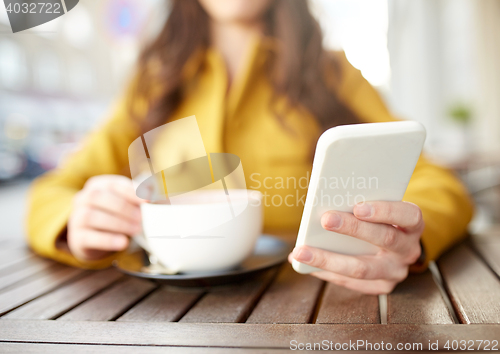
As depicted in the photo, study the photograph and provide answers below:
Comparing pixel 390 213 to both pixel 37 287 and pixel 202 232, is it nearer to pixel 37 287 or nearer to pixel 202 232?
pixel 202 232

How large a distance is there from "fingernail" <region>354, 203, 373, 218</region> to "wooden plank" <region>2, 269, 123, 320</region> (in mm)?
237

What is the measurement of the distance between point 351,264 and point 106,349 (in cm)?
17

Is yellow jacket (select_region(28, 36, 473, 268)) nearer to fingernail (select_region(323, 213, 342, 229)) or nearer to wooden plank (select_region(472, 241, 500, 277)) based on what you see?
wooden plank (select_region(472, 241, 500, 277))

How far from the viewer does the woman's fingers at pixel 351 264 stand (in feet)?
0.88

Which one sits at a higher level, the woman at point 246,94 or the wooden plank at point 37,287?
the woman at point 246,94

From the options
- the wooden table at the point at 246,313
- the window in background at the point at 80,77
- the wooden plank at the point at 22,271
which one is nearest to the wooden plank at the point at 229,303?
the wooden table at the point at 246,313

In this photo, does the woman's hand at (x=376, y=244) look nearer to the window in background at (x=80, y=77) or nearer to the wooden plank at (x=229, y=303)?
the wooden plank at (x=229, y=303)

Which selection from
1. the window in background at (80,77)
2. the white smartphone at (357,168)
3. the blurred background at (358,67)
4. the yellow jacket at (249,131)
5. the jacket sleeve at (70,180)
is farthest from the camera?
the window in background at (80,77)

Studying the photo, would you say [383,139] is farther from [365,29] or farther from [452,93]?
[452,93]

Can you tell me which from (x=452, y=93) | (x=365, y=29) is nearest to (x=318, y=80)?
(x=365, y=29)

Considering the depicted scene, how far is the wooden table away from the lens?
235 millimetres

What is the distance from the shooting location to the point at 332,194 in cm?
24

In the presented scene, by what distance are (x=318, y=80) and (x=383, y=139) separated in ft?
1.75

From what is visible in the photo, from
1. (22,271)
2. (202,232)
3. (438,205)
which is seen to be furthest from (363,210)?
(22,271)
